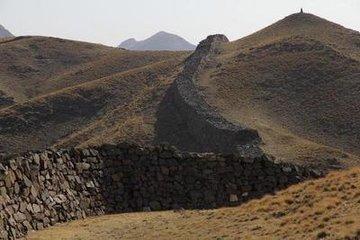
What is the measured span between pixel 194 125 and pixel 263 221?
179 feet

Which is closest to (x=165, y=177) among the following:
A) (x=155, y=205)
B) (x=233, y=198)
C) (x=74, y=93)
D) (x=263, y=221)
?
(x=155, y=205)

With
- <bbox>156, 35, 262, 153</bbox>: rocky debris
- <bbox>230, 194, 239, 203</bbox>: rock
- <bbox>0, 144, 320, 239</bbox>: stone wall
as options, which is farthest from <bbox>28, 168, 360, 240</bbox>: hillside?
<bbox>156, 35, 262, 153</bbox>: rocky debris

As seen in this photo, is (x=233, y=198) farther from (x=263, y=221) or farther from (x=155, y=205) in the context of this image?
(x=263, y=221)

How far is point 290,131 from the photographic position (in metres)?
72.9

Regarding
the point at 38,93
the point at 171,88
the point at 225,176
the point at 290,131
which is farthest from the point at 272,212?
the point at 38,93

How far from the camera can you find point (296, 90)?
3588 inches

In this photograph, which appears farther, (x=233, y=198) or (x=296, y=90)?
(x=296, y=90)

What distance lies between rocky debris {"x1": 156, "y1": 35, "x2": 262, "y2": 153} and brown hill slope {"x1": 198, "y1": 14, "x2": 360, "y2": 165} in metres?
1.97

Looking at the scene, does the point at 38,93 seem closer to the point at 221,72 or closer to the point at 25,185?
the point at 221,72

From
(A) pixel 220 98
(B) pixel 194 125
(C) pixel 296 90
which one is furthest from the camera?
(C) pixel 296 90

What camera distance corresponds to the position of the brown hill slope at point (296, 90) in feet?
218

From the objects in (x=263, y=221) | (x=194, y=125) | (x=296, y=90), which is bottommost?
(x=194, y=125)

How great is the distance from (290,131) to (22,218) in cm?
5759

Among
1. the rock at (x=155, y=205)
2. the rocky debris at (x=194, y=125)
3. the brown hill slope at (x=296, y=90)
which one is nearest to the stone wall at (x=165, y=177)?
the rock at (x=155, y=205)
